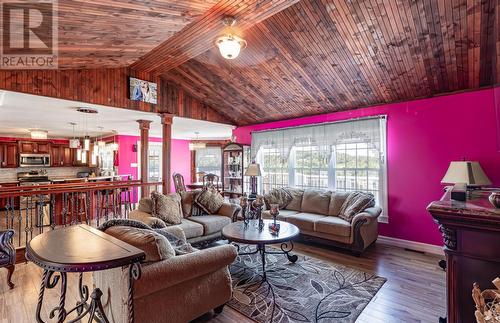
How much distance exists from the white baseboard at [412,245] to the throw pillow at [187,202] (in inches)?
134

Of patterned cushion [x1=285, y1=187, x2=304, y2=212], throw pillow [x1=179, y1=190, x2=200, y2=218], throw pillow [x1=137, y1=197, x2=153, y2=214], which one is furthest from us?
patterned cushion [x1=285, y1=187, x2=304, y2=212]

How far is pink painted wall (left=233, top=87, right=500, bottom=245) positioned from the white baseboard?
65mm

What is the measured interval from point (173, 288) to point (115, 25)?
2793mm

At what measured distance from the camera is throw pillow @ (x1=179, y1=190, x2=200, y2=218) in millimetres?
4418

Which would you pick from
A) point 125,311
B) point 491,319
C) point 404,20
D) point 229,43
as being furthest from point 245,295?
point 404,20

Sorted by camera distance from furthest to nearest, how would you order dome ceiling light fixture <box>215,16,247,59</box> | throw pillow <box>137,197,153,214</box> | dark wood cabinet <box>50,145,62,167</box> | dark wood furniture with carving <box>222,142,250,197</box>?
dark wood cabinet <box>50,145,62,167</box> < dark wood furniture with carving <box>222,142,250,197</box> < throw pillow <box>137,197,153,214</box> < dome ceiling light fixture <box>215,16,247,59</box>

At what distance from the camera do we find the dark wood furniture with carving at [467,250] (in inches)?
52.2

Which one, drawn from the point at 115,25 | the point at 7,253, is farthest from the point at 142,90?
the point at 7,253

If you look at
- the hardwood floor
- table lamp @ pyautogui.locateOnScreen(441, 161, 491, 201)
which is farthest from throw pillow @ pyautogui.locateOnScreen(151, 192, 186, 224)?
table lamp @ pyautogui.locateOnScreen(441, 161, 491, 201)

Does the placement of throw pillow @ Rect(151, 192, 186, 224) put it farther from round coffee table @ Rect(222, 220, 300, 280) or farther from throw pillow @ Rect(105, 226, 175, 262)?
throw pillow @ Rect(105, 226, 175, 262)

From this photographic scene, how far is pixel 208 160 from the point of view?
10.0m

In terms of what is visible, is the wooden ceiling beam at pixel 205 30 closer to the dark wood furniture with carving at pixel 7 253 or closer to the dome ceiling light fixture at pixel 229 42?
the dome ceiling light fixture at pixel 229 42

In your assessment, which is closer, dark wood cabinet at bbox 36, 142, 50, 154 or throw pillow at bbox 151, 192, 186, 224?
throw pillow at bbox 151, 192, 186, 224

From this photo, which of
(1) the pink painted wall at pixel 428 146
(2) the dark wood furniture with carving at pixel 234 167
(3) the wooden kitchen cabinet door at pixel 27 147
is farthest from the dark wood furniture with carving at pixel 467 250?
(3) the wooden kitchen cabinet door at pixel 27 147
